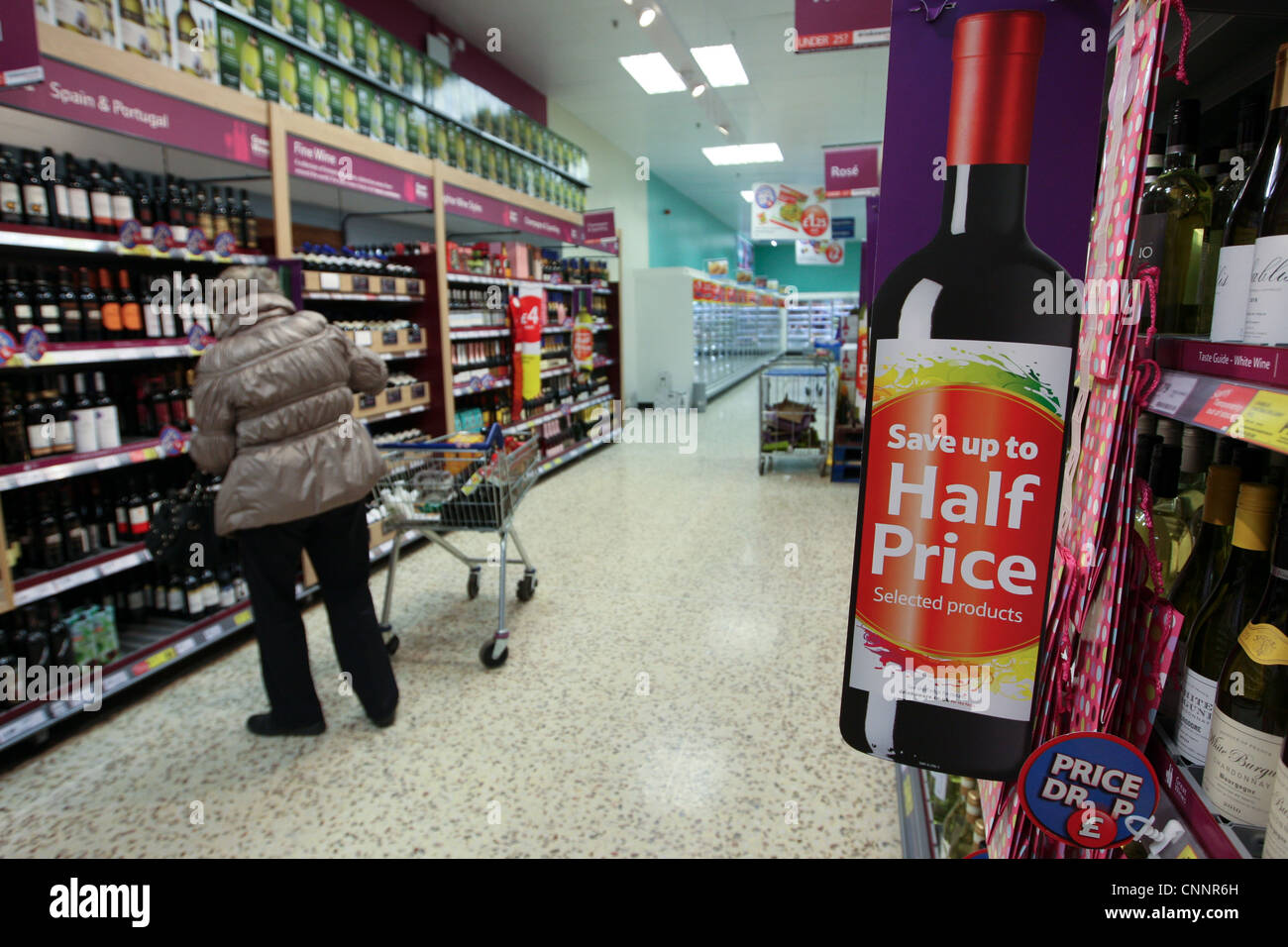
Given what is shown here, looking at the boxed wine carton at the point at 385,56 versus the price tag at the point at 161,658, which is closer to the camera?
the price tag at the point at 161,658

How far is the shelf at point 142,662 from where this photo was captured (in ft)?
8.77

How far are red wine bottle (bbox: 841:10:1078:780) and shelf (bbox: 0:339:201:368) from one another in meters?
3.22

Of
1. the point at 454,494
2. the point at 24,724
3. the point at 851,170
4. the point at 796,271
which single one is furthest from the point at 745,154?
the point at 796,271

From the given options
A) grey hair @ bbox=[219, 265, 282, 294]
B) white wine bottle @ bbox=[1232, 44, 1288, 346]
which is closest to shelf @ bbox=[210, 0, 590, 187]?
grey hair @ bbox=[219, 265, 282, 294]

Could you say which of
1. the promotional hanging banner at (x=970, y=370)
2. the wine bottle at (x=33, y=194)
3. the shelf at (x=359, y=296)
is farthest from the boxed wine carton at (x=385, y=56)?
the promotional hanging banner at (x=970, y=370)

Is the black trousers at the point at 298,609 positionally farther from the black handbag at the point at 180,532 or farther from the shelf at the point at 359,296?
the shelf at the point at 359,296

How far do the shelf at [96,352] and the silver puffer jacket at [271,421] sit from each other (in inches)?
25.9

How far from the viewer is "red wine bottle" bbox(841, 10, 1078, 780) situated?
27.7 inches

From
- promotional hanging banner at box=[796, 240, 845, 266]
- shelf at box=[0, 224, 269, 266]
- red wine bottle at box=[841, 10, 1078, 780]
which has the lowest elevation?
red wine bottle at box=[841, 10, 1078, 780]

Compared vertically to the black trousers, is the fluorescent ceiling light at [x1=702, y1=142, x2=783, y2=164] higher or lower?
higher

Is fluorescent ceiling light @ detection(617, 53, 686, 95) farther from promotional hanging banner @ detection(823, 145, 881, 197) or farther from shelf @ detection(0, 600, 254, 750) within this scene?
shelf @ detection(0, 600, 254, 750)

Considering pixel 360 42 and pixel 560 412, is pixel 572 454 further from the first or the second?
pixel 360 42
